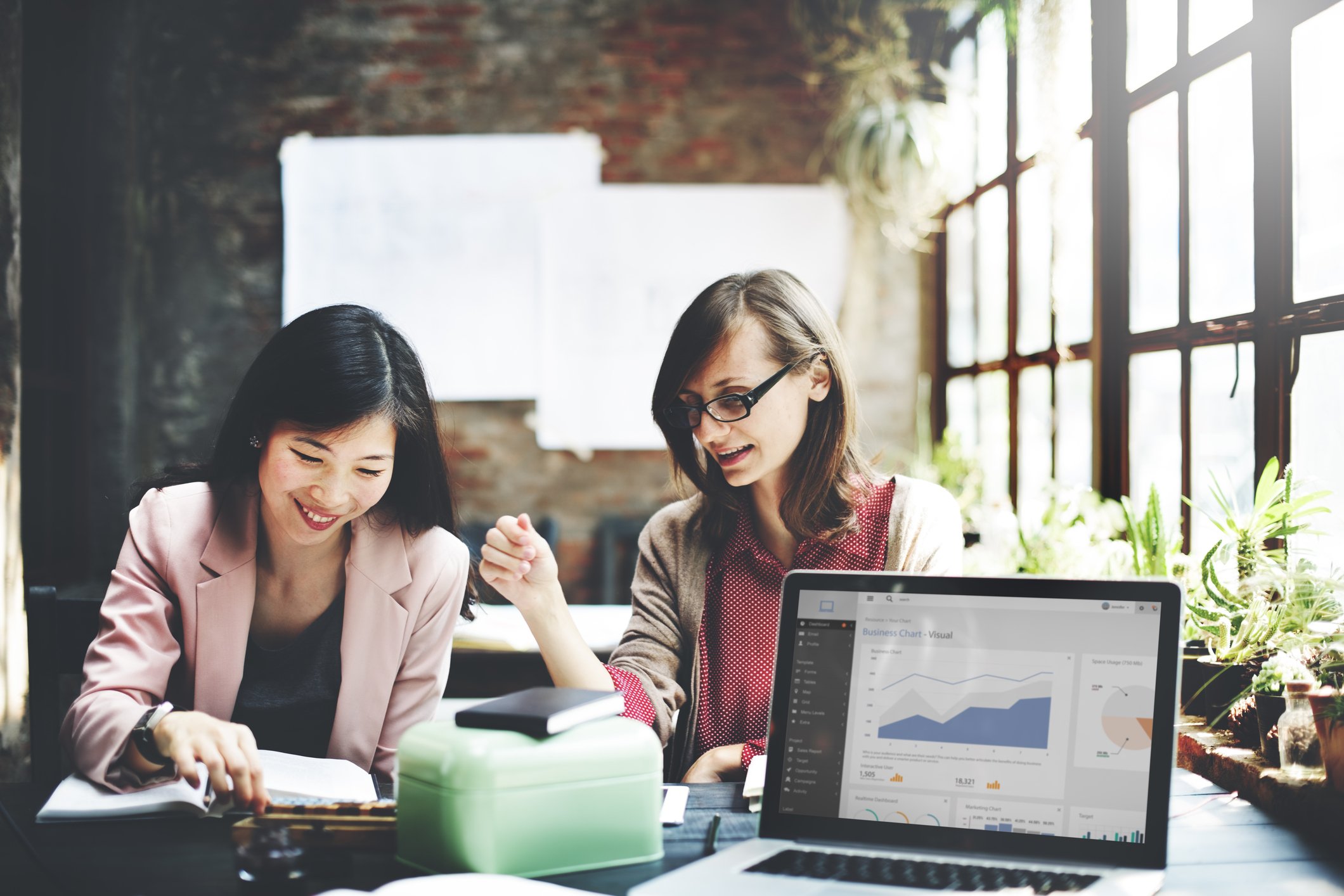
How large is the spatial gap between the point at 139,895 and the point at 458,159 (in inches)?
151

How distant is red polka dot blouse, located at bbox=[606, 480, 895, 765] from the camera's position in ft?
5.21

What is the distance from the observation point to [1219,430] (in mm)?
1987

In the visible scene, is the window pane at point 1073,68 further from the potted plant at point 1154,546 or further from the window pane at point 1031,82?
the potted plant at point 1154,546

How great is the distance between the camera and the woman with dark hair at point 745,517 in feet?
5.16

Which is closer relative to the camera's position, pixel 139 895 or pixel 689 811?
pixel 139 895

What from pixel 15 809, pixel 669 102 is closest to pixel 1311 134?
pixel 15 809

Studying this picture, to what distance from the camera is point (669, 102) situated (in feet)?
14.3

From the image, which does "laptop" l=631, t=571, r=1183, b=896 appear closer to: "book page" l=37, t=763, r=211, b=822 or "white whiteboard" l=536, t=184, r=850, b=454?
"book page" l=37, t=763, r=211, b=822

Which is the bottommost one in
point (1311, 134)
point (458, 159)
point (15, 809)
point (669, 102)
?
point (15, 809)

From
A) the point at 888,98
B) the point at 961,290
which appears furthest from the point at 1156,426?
the point at 888,98

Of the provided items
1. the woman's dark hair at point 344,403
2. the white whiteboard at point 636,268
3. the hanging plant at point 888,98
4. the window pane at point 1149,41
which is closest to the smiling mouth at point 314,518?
the woman's dark hair at point 344,403

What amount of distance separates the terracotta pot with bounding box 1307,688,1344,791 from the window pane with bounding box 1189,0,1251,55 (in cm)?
130

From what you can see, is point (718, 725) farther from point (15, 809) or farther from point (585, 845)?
point (15, 809)

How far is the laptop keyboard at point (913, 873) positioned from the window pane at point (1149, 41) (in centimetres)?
188
